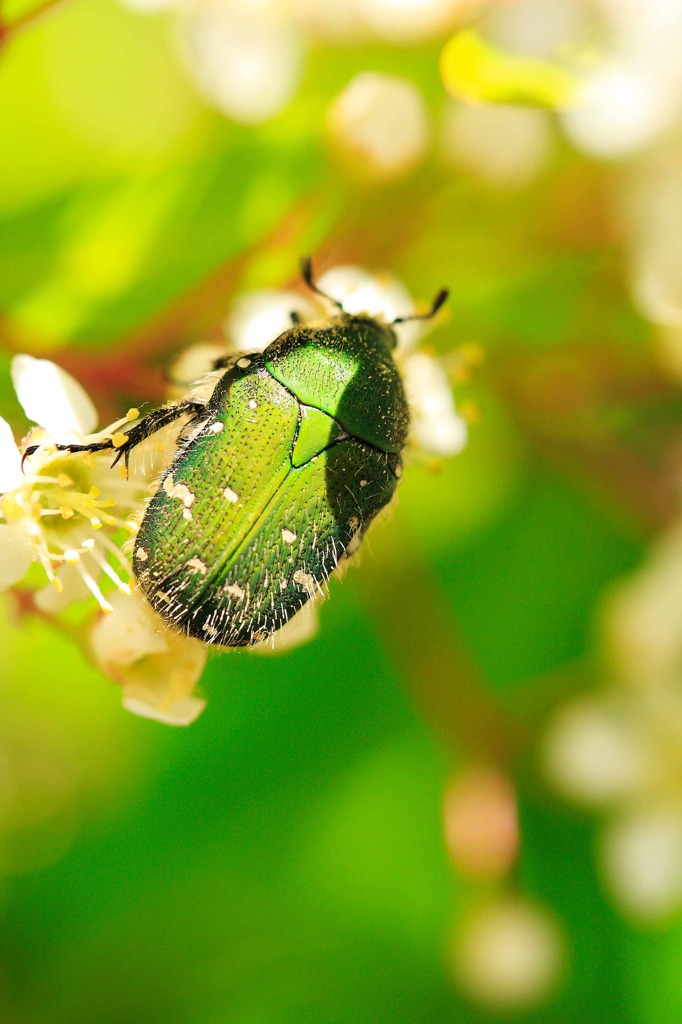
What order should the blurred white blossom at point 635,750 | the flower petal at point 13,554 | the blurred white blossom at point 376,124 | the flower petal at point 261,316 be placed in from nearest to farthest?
1. the flower petal at point 13,554
2. the flower petal at point 261,316
3. the blurred white blossom at point 376,124
4. the blurred white blossom at point 635,750

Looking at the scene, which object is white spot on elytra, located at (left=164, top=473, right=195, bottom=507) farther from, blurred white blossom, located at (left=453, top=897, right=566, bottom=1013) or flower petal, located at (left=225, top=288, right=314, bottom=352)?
blurred white blossom, located at (left=453, top=897, right=566, bottom=1013)

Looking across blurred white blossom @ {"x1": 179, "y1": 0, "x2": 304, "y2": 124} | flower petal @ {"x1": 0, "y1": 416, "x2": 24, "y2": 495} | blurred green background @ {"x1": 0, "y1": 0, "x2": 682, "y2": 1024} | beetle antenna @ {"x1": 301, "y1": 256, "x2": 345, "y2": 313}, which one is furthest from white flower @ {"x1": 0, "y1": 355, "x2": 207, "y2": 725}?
blurred white blossom @ {"x1": 179, "y1": 0, "x2": 304, "y2": 124}

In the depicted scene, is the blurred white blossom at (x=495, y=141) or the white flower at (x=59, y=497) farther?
the blurred white blossom at (x=495, y=141)

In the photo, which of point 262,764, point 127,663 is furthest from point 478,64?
point 262,764

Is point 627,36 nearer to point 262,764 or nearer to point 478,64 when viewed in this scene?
point 478,64

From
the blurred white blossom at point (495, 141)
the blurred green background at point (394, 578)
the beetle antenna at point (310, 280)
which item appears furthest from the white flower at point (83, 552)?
the blurred white blossom at point (495, 141)

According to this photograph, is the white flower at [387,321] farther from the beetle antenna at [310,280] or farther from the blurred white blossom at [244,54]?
the blurred white blossom at [244,54]
